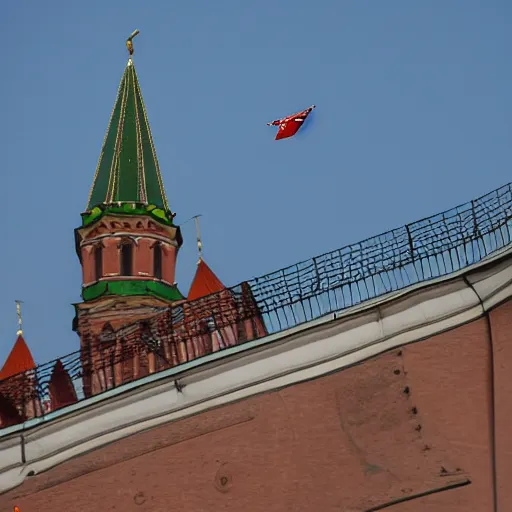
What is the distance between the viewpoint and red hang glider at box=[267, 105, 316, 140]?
14383mm

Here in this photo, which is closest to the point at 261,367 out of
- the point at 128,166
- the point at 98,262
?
the point at 98,262

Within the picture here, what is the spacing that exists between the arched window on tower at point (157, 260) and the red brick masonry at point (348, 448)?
56.1 ft

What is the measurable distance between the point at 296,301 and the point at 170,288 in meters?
17.2

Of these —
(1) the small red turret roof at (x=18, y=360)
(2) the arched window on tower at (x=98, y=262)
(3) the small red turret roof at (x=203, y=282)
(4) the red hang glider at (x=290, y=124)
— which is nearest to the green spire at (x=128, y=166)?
(2) the arched window on tower at (x=98, y=262)

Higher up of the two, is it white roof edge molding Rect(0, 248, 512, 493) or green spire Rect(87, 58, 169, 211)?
green spire Rect(87, 58, 169, 211)

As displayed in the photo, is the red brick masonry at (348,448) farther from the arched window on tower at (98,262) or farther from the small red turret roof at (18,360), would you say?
the arched window on tower at (98,262)

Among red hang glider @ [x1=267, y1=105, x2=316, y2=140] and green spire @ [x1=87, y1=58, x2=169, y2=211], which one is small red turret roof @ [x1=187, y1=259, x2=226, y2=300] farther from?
red hang glider @ [x1=267, y1=105, x2=316, y2=140]

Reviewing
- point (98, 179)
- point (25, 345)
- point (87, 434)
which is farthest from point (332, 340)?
point (98, 179)

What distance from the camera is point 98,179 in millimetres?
28719

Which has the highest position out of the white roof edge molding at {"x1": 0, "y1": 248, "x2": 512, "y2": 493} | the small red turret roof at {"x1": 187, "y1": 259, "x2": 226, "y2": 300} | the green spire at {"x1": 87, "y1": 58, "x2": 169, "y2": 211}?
the green spire at {"x1": 87, "y1": 58, "x2": 169, "y2": 211}

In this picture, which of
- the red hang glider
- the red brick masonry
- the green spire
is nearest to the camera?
the red brick masonry

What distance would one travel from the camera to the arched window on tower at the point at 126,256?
27862 mm

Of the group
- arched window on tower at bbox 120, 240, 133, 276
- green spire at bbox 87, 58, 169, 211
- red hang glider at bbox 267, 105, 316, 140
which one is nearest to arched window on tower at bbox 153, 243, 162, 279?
arched window on tower at bbox 120, 240, 133, 276

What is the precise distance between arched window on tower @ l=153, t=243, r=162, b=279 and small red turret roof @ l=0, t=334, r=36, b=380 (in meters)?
3.40
